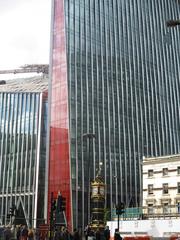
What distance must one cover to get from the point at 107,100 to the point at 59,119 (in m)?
12.6

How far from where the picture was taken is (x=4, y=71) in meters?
132

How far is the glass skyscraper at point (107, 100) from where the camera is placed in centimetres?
8644

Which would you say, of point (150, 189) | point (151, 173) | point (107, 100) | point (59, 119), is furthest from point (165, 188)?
point (107, 100)

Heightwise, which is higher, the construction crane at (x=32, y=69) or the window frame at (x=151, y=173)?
the construction crane at (x=32, y=69)

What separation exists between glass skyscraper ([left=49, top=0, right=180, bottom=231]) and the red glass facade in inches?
7.2

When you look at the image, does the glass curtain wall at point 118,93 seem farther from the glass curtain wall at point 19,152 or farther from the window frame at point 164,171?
the window frame at point 164,171

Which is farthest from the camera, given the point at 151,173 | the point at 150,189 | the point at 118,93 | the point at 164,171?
the point at 118,93

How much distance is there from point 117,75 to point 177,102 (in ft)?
78.1

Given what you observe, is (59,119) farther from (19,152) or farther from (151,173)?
(151,173)

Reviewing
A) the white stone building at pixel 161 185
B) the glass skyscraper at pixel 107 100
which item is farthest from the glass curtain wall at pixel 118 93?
the white stone building at pixel 161 185

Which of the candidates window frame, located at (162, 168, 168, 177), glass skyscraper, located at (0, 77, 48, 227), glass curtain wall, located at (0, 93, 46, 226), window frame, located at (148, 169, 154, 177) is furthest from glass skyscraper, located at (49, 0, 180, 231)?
window frame, located at (162, 168, 168, 177)

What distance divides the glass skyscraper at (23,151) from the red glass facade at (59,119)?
636 cm

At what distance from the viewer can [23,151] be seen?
97.9 meters

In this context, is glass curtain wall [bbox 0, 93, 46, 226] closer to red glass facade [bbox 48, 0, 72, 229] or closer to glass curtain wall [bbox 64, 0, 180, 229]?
red glass facade [bbox 48, 0, 72, 229]
